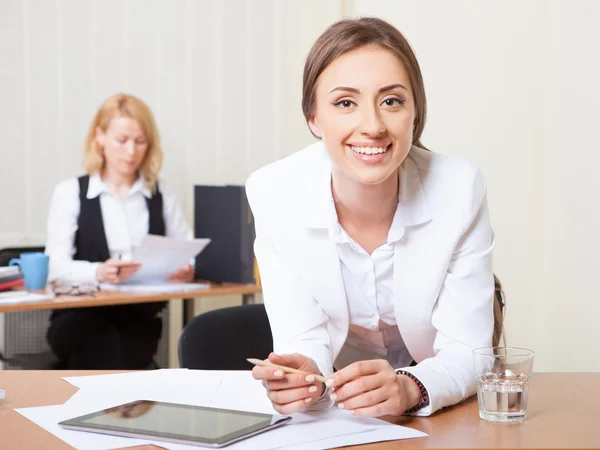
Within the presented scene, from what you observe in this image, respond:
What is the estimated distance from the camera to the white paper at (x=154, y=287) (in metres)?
3.50

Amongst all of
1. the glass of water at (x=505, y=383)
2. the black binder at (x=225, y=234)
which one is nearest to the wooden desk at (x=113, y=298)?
the black binder at (x=225, y=234)

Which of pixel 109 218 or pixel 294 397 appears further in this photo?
pixel 109 218

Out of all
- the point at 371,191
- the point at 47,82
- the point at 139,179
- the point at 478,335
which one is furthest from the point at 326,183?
the point at 47,82

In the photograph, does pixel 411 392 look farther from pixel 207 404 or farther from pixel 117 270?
pixel 117 270

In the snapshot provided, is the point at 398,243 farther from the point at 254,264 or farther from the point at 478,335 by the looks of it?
the point at 254,264

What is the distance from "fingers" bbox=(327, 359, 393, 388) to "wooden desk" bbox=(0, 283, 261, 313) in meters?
2.06

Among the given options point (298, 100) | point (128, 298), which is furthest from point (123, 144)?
point (298, 100)

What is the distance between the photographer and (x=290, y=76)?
4898mm

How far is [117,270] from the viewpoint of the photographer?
11.8ft

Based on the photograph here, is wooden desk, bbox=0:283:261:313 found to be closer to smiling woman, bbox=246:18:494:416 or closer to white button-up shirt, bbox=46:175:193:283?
white button-up shirt, bbox=46:175:193:283

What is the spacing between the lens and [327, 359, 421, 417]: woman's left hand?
1361 millimetres

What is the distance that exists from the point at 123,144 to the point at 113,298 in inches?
36.5

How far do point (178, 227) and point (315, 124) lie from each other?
8.16 feet

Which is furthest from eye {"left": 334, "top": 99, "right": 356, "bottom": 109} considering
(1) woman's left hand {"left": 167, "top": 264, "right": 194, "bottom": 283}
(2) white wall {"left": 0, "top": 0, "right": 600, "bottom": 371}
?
(1) woman's left hand {"left": 167, "top": 264, "right": 194, "bottom": 283}
